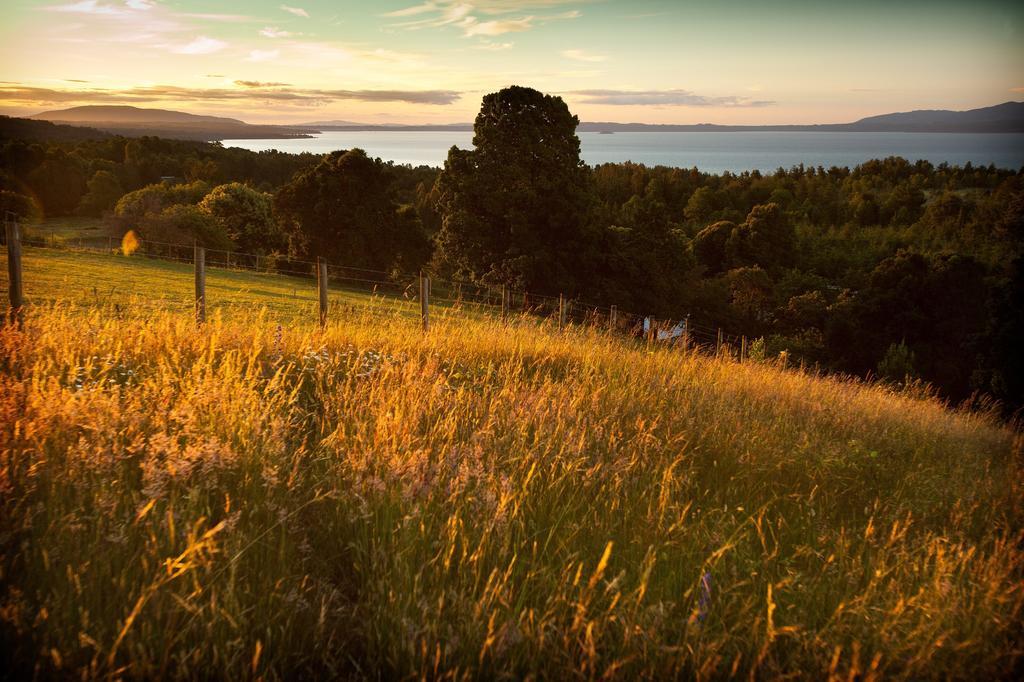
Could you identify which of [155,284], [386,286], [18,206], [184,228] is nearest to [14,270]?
[155,284]

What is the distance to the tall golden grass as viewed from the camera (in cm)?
232

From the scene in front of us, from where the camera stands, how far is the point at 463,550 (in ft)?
8.79

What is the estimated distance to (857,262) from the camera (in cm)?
6300

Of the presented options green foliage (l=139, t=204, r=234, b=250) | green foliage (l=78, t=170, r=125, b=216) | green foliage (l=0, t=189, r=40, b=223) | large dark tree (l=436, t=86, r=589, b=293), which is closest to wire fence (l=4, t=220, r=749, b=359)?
green foliage (l=139, t=204, r=234, b=250)

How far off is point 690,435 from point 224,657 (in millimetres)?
3837

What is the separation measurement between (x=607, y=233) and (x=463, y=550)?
3345 centimetres

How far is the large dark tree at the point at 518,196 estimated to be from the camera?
105ft

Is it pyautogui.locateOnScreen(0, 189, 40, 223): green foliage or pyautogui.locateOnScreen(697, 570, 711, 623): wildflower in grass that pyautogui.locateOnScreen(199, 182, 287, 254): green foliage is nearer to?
pyautogui.locateOnScreen(0, 189, 40, 223): green foliage

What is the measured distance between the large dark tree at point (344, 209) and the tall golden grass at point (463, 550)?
37.8 meters

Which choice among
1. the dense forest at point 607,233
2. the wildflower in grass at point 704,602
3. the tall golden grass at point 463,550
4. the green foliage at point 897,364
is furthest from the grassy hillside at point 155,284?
the green foliage at point 897,364

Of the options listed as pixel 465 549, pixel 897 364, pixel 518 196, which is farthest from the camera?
pixel 897 364

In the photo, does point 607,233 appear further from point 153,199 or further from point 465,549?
point 153,199

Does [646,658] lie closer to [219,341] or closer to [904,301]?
[219,341]

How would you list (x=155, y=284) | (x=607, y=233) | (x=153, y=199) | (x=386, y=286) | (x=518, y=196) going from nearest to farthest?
(x=155, y=284), (x=518, y=196), (x=607, y=233), (x=386, y=286), (x=153, y=199)
